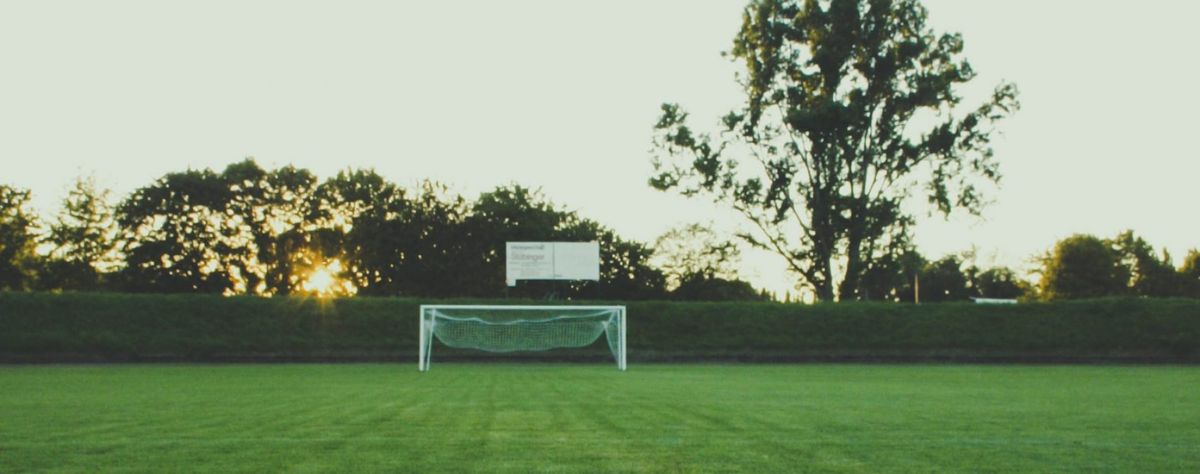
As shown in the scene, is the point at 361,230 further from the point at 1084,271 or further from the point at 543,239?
the point at 1084,271

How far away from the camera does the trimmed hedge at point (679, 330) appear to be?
3328 centimetres

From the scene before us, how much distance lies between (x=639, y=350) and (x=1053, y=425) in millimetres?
27783

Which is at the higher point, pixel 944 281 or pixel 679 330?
pixel 944 281

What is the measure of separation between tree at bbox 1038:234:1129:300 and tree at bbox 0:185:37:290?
6668 centimetres

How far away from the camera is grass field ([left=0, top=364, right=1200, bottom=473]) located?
253 inches

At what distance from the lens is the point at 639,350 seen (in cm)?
3662

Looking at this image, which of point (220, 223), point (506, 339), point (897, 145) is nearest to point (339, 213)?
point (220, 223)

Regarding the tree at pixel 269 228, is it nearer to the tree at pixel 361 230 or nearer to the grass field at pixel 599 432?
the tree at pixel 361 230

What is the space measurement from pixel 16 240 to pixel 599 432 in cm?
5038

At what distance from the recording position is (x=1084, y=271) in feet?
239

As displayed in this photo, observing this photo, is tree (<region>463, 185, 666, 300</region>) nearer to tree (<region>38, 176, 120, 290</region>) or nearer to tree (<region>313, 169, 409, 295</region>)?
tree (<region>313, 169, 409, 295</region>)

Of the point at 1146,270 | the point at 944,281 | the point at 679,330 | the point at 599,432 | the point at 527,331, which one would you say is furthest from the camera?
the point at 944,281

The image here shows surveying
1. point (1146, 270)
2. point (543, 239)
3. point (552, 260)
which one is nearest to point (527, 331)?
point (552, 260)

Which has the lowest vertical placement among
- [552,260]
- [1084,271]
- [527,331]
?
[527,331]
